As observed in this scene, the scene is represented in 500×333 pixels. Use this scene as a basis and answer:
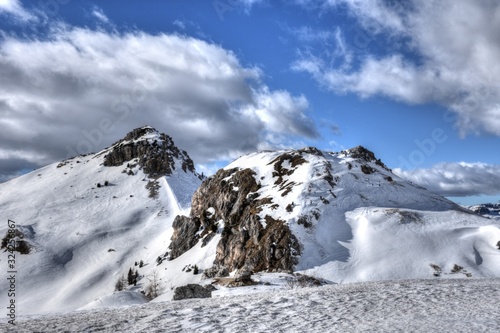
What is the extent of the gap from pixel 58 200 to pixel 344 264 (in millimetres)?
98240

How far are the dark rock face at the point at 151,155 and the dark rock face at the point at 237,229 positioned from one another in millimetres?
53776

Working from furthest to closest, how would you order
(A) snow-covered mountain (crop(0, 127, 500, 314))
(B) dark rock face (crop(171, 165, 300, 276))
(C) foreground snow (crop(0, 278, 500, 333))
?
(B) dark rock face (crop(171, 165, 300, 276)) < (A) snow-covered mountain (crop(0, 127, 500, 314)) < (C) foreground snow (crop(0, 278, 500, 333))

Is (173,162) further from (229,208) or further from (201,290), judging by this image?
(201,290)

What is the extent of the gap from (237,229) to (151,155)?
268ft

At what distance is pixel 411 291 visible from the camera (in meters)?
12.1

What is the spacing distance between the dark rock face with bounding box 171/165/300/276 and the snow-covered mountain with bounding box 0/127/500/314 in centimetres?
21

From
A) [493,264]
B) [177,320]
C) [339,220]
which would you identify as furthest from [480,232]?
[177,320]

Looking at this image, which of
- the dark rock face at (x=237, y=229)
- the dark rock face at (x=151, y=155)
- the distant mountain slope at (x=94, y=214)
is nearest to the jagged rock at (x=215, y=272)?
the dark rock face at (x=237, y=229)

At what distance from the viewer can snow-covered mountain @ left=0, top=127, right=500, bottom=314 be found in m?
39.6

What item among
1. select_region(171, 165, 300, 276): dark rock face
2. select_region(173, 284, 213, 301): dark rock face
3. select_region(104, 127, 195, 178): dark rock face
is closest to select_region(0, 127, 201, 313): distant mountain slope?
select_region(104, 127, 195, 178): dark rock face

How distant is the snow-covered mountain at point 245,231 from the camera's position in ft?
130

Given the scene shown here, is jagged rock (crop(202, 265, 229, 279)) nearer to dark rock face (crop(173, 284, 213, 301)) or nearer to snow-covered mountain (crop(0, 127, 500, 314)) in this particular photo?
snow-covered mountain (crop(0, 127, 500, 314))

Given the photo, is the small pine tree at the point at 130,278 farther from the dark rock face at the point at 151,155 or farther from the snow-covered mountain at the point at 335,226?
the dark rock face at the point at 151,155

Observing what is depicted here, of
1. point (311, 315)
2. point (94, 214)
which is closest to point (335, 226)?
point (311, 315)
